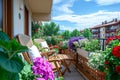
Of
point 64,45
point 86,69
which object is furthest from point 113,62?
point 64,45

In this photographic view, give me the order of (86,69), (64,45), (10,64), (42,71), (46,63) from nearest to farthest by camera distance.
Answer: (10,64), (42,71), (46,63), (86,69), (64,45)

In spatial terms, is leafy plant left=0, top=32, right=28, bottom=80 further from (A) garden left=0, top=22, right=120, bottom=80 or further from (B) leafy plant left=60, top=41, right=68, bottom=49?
(B) leafy plant left=60, top=41, right=68, bottom=49

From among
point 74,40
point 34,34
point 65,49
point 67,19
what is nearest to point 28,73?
point 74,40

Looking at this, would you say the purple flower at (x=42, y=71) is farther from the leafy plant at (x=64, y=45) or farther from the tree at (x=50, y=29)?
the tree at (x=50, y=29)

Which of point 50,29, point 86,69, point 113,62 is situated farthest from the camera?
point 50,29

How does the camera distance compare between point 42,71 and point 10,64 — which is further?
point 42,71

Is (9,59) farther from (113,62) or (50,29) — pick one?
(50,29)

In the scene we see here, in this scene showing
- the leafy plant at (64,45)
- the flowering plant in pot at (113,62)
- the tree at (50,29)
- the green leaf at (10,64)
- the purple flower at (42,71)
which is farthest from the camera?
the tree at (50,29)

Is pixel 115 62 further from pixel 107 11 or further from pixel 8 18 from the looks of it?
pixel 107 11

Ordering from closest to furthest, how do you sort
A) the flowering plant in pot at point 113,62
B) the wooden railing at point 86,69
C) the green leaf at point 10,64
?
the green leaf at point 10,64
the flowering plant in pot at point 113,62
the wooden railing at point 86,69

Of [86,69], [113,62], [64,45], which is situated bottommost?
[86,69]

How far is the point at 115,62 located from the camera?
2.56 meters

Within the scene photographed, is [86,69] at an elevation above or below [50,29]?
below

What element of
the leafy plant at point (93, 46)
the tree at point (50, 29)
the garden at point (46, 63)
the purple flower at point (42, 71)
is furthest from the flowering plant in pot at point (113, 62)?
the tree at point (50, 29)
